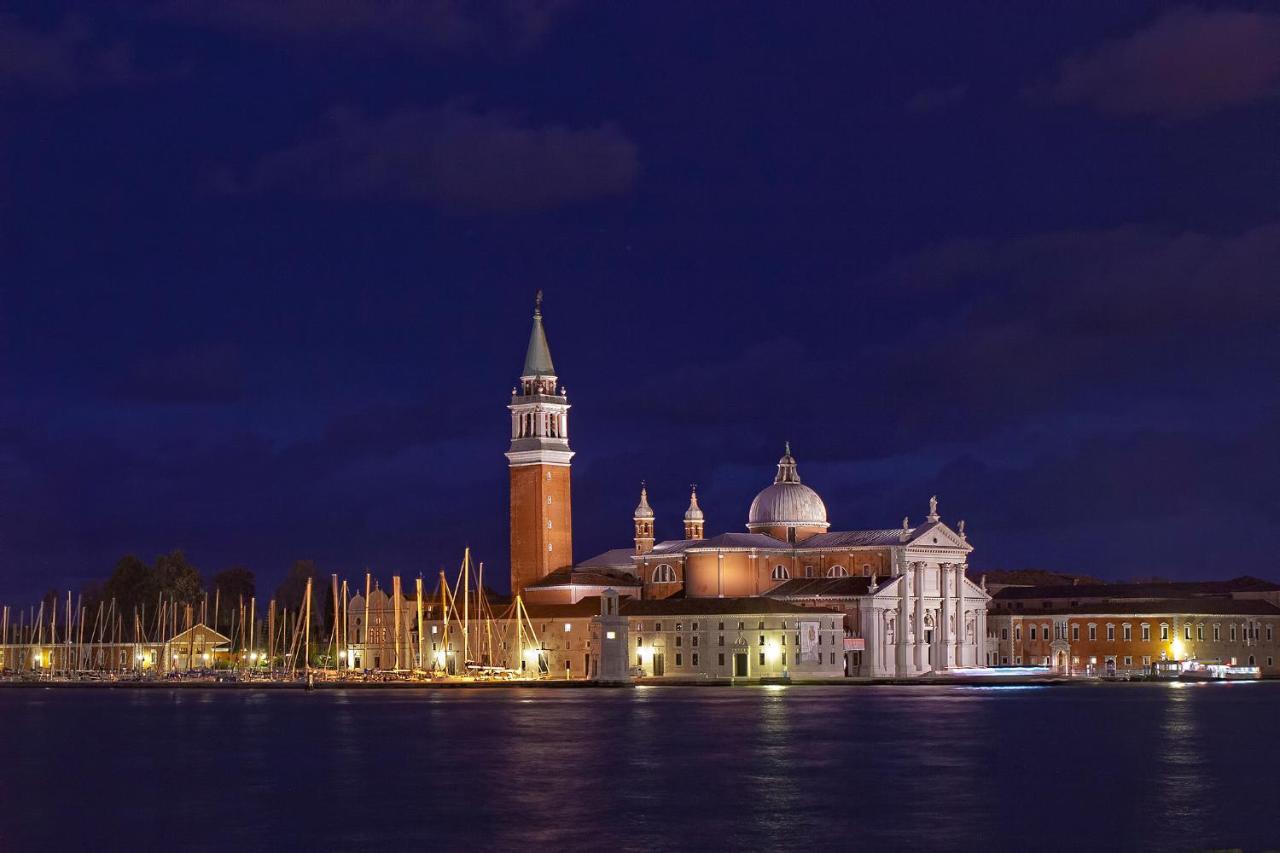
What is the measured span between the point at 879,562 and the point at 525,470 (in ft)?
70.2

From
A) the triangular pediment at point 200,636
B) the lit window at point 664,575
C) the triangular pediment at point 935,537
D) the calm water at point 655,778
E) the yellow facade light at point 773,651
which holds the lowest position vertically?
the calm water at point 655,778

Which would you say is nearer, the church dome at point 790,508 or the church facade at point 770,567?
the church facade at point 770,567

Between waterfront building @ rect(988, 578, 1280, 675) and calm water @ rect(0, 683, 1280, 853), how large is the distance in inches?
1501

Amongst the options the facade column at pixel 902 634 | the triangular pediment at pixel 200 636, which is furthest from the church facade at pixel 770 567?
the triangular pediment at pixel 200 636

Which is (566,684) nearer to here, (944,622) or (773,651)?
(773,651)

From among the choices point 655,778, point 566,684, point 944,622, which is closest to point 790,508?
point 944,622

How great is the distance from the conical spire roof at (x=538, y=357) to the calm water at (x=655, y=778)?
4581 cm

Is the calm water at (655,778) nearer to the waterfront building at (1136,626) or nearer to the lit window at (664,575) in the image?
the waterfront building at (1136,626)

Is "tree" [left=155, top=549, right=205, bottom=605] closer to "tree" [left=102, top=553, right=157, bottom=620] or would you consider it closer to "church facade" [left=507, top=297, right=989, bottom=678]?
"tree" [left=102, top=553, right=157, bottom=620]

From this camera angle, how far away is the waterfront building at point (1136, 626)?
371 ft

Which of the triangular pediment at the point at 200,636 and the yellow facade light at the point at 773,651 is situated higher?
the triangular pediment at the point at 200,636

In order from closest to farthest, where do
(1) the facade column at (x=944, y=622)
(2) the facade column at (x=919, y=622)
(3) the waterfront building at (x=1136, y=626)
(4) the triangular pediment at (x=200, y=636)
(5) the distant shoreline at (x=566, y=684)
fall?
(5) the distant shoreline at (x=566, y=684), (2) the facade column at (x=919, y=622), (1) the facade column at (x=944, y=622), (3) the waterfront building at (x=1136, y=626), (4) the triangular pediment at (x=200, y=636)

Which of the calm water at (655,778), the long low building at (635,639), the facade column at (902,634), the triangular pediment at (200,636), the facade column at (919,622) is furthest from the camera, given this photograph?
the triangular pediment at (200,636)

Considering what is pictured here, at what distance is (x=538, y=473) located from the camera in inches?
4626
